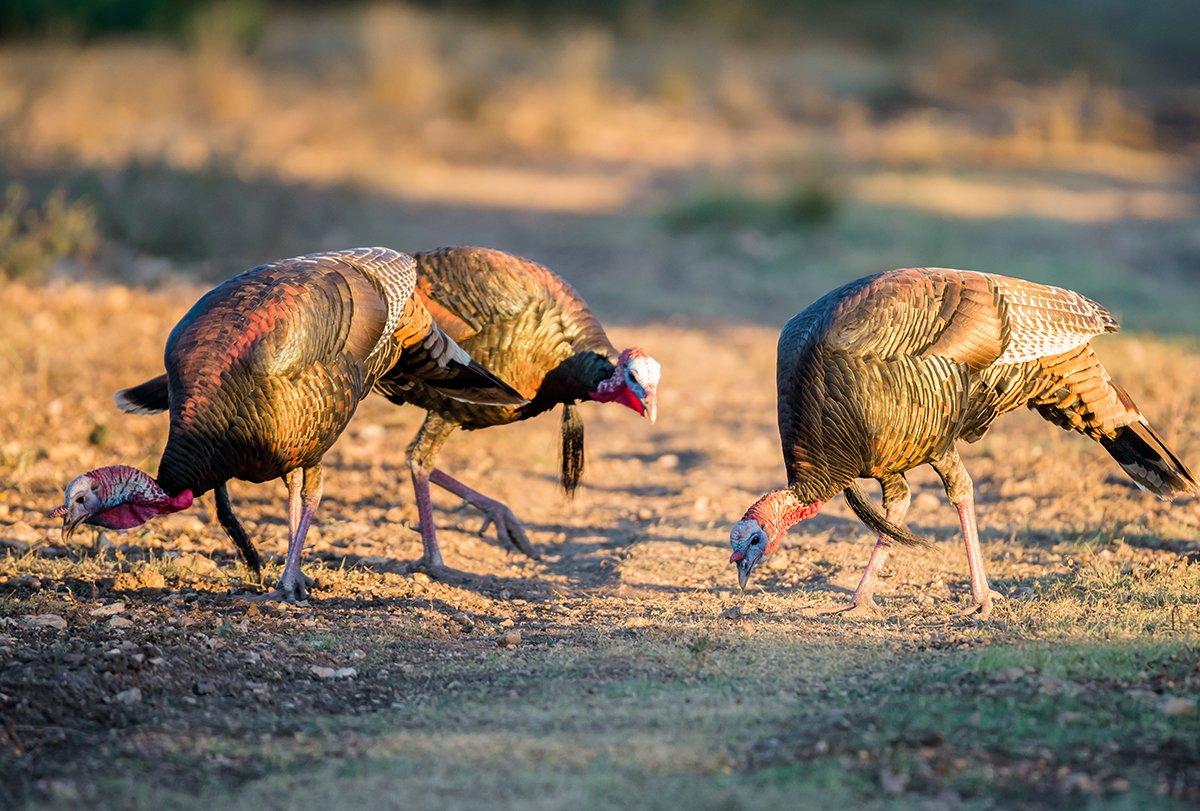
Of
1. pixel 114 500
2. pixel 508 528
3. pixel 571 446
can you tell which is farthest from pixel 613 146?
pixel 114 500

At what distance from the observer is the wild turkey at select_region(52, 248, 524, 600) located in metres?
4.81

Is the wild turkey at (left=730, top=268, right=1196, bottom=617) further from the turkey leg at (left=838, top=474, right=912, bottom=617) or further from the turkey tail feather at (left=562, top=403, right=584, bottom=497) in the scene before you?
the turkey tail feather at (left=562, top=403, right=584, bottom=497)

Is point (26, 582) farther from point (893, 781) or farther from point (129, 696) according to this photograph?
point (893, 781)

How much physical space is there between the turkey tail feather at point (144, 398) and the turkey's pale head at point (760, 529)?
2.36m

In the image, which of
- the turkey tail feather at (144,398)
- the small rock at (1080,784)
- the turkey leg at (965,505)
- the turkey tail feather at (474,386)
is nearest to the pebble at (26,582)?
the turkey tail feather at (144,398)

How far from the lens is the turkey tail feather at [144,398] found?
5566 mm

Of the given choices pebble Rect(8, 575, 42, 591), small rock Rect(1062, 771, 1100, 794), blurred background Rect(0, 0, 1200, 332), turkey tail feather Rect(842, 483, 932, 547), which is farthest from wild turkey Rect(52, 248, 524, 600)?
blurred background Rect(0, 0, 1200, 332)

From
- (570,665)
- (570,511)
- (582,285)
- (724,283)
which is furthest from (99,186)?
(570,665)

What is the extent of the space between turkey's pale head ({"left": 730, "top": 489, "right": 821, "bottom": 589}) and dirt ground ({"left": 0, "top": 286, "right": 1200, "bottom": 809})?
0.70 ft

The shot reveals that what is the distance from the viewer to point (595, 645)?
4.61 metres

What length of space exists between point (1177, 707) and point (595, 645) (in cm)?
178

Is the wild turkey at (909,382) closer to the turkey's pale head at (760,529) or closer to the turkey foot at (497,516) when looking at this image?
the turkey's pale head at (760,529)

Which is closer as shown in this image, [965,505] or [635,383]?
[965,505]

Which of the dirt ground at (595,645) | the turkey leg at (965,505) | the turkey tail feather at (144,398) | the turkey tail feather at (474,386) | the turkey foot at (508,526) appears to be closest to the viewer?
the dirt ground at (595,645)
